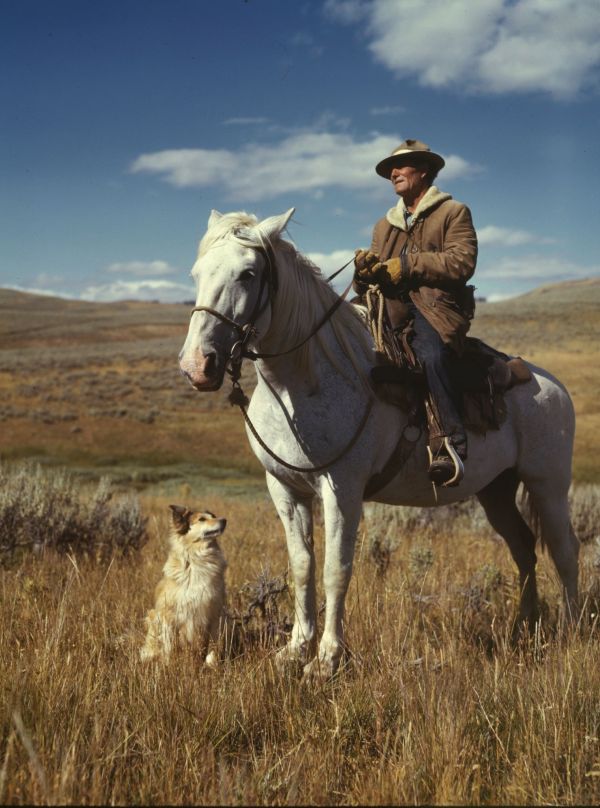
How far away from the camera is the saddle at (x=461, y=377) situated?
4.34 meters

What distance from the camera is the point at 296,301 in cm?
395

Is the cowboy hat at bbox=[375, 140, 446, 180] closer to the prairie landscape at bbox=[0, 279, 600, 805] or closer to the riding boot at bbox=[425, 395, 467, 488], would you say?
the riding boot at bbox=[425, 395, 467, 488]

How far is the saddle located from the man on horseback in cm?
8

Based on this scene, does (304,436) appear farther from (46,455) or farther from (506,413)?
(46,455)

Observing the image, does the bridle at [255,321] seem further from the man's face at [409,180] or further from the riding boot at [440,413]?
the man's face at [409,180]

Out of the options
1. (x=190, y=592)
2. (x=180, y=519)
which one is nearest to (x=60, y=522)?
(x=180, y=519)

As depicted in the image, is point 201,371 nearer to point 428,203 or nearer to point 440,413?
point 440,413

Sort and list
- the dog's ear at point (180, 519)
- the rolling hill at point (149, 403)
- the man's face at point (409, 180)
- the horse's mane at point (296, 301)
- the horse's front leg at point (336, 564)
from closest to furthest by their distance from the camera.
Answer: the horse's mane at point (296, 301) → the horse's front leg at point (336, 564) → the man's face at point (409, 180) → the dog's ear at point (180, 519) → the rolling hill at point (149, 403)

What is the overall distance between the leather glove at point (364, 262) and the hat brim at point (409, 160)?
78 centimetres

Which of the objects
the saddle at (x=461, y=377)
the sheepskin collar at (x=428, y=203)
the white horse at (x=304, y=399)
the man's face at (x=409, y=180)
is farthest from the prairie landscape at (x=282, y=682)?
the man's face at (x=409, y=180)

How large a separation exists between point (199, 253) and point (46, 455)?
21.9m

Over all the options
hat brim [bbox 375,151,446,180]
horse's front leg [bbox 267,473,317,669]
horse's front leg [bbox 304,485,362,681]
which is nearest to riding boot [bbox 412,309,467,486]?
horse's front leg [bbox 304,485,362,681]

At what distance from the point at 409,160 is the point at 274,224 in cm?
146

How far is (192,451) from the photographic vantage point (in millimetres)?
25609
